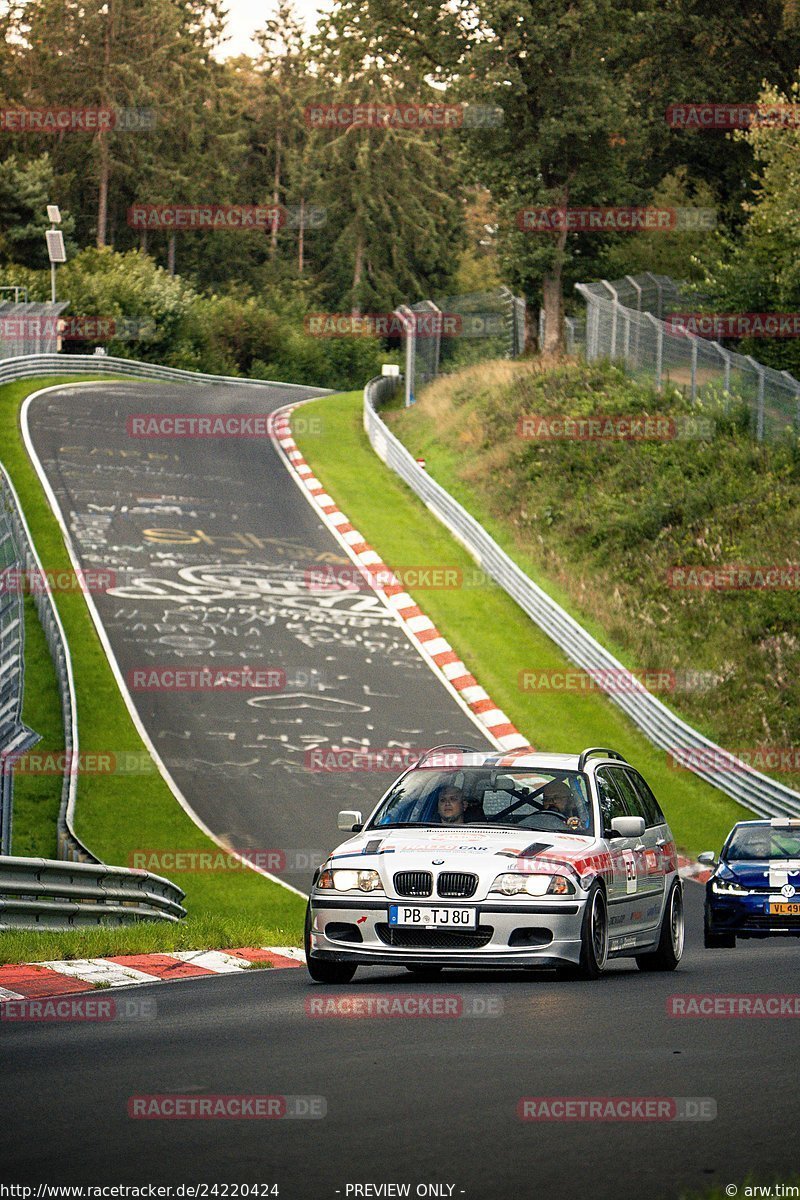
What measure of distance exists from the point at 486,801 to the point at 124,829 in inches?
443

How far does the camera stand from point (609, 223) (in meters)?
51.2

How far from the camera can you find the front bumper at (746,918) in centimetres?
1636

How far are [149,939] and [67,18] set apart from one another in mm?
91307

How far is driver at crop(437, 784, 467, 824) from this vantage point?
11.8 meters

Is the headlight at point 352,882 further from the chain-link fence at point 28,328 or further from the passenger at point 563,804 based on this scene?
the chain-link fence at point 28,328

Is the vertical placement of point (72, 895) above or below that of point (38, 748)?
above

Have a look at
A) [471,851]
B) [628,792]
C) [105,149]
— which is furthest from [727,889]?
[105,149]

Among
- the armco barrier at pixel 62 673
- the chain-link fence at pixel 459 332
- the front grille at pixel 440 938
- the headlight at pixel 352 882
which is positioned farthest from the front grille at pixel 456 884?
the chain-link fence at pixel 459 332

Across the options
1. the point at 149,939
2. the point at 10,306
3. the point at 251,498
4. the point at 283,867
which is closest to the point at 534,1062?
the point at 149,939

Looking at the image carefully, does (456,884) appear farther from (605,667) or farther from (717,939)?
(605,667)

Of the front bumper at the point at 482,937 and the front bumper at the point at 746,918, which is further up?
the front bumper at the point at 482,937

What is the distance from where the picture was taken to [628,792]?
12.9 metres

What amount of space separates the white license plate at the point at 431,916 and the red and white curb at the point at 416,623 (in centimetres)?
1252

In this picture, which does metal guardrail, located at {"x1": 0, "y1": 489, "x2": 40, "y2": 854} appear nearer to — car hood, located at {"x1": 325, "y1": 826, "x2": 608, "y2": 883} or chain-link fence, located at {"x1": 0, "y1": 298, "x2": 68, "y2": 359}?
car hood, located at {"x1": 325, "y1": 826, "x2": 608, "y2": 883}
